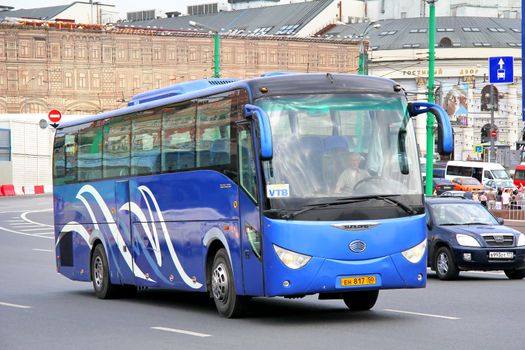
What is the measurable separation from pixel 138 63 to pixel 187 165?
89.9 metres

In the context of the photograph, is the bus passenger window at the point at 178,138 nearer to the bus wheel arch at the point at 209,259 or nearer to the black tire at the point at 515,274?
the bus wheel arch at the point at 209,259

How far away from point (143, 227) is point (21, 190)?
60.5 meters

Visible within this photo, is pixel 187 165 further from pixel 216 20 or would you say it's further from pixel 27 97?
pixel 216 20

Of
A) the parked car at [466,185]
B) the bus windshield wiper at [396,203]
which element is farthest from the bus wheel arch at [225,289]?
the parked car at [466,185]

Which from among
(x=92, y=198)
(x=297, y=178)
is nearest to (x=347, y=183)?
(x=297, y=178)

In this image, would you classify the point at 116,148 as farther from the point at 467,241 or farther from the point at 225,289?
the point at 467,241

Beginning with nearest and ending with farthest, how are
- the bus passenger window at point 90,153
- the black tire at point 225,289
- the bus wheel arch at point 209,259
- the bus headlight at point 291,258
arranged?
1. the bus headlight at point 291,258
2. the black tire at point 225,289
3. the bus wheel arch at point 209,259
4. the bus passenger window at point 90,153

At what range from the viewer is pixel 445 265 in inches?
926

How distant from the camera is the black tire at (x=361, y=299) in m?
16.2

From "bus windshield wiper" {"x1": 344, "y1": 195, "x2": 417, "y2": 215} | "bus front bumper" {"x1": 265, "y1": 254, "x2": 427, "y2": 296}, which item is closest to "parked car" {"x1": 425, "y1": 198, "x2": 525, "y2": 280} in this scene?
"bus windshield wiper" {"x1": 344, "y1": 195, "x2": 417, "y2": 215}

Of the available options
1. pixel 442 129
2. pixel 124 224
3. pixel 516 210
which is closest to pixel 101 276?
pixel 124 224

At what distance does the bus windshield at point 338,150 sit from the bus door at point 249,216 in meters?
0.29

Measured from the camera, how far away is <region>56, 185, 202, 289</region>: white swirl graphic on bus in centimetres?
1745

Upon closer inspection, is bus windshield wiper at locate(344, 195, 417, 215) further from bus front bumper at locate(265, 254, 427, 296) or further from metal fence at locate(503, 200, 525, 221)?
metal fence at locate(503, 200, 525, 221)
